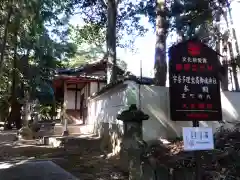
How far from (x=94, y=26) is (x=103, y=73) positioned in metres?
4.17

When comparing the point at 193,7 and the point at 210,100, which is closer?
the point at 210,100

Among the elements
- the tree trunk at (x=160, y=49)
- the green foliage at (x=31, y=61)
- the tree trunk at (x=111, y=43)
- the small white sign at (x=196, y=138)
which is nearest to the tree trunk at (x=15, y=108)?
the green foliage at (x=31, y=61)

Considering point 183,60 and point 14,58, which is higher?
point 14,58

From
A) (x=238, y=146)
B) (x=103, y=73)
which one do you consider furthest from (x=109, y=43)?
(x=238, y=146)

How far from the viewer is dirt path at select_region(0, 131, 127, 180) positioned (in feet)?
Result: 25.8

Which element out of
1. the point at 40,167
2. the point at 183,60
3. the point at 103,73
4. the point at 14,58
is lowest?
the point at 40,167

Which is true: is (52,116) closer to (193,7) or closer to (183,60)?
(193,7)

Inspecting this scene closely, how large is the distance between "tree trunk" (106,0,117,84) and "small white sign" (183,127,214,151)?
9372mm

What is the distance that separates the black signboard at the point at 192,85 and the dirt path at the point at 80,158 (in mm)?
3281

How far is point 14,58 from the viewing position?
24.9m

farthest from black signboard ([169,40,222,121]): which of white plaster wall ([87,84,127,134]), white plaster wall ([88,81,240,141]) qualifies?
white plaster wall ([87,84,127,134])

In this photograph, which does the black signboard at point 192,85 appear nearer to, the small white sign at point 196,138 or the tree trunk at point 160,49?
the small white sign at point 196,138

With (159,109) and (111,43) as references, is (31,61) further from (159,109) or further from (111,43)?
(159,109)

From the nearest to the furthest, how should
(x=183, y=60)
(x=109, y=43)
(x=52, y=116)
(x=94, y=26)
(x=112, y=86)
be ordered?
(x=183, y=60), (x=112, y=86), (x=109, y=43), (x=94, y=26), (x=52, y=116)
